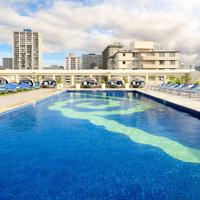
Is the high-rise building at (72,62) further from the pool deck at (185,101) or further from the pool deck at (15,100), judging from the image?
the pool deck at (185,101)

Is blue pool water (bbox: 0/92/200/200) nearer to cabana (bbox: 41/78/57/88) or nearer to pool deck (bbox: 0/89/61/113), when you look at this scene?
pool deck (bbox: 0/89/61/113)

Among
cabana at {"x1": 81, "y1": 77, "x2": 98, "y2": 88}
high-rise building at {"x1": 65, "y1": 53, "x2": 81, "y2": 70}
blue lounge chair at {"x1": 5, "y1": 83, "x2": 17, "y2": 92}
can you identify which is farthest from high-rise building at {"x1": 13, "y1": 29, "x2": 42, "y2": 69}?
blue lounge chair at {"x1": 5, "y1": 83, "x2": 17, "y2": 92}

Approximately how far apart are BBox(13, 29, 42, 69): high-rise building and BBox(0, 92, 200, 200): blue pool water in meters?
123

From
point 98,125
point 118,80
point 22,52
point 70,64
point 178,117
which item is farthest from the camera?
point 70,64

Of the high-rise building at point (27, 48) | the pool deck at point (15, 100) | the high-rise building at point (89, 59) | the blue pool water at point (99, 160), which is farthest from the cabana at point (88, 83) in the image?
the high-rise building at point (89, 59)

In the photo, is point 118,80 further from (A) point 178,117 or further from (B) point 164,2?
(A) point 178,117

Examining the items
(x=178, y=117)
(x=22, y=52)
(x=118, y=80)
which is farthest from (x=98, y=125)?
(x=22, y=52)

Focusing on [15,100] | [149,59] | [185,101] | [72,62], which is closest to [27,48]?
[72,62]

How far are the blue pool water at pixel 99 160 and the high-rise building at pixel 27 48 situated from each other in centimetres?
12288

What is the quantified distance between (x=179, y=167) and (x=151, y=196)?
5.08 ft

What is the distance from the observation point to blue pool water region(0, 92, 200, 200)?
3.78 m

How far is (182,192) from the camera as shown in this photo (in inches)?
147

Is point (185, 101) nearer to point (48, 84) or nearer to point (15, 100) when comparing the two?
point (15, 100)

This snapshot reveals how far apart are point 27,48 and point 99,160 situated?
13255 centimetres
